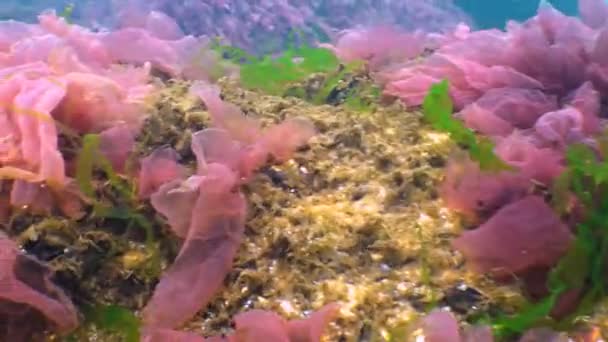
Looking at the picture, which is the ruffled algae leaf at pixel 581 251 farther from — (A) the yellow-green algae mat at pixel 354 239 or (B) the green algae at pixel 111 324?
(B) the green algae at pixel 111 324

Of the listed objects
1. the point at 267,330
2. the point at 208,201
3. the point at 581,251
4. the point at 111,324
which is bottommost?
the point at 111,324

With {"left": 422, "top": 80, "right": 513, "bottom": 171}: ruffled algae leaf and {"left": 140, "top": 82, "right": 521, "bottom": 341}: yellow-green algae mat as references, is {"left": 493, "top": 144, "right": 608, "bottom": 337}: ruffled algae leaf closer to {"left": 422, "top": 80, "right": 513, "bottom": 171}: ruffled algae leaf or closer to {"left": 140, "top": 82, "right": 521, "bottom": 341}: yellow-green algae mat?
{"left": 140, "top": 82, "right": 521, "bottom": 341}: yellow-green algae mat

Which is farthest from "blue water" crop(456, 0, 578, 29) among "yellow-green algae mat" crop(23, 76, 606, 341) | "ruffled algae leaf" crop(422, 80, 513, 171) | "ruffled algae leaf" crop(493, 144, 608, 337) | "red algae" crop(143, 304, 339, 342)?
"red algae" crop(143, 304, 339, 342)

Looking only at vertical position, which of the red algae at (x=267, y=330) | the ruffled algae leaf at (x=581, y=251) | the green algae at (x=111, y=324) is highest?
the ruffled algae leaf at (x=581, y=251)

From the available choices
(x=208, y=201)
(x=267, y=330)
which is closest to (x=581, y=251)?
(x=267, y=330)

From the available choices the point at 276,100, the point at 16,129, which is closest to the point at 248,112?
the point at 276,100

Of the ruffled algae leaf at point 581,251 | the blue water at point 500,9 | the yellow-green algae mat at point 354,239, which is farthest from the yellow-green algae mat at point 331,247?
the blue water at point 500,9

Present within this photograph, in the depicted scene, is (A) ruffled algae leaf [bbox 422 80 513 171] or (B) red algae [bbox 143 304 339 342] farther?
(A) ruffled algae leaf [bbox 422 80 513 171]

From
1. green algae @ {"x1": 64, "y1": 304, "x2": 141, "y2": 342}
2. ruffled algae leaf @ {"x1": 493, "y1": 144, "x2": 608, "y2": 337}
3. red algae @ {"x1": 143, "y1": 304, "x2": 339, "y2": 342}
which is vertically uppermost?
ruffled algae leaf @ {"x1": 493, "y1": 144, "x2": 608, "y2": 337}

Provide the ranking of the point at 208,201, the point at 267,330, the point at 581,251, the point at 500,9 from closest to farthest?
the point at 267,330
the point at 581,251
the point at 208,201
the point at 500,9

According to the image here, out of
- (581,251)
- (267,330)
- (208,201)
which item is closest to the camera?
(267,330)

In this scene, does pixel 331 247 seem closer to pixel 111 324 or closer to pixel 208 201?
pixel 208 201

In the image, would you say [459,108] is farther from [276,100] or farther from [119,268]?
[119,268]

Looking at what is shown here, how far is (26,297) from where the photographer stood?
165 cm
